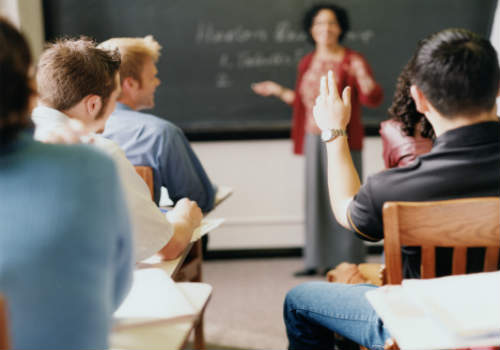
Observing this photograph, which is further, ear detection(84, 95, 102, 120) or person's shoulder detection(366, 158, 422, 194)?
ear detection(84, 95, 102, 120)

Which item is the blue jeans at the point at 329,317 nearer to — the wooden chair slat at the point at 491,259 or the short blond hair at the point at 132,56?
the wooden chair slat at the point at 491,259

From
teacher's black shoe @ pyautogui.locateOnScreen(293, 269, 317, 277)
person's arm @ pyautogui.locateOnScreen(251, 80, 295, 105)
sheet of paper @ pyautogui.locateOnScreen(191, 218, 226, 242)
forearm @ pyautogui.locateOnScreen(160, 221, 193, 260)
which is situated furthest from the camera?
person's arm @ pyautogui.locateOnScreen(251, 80, 295, 105)

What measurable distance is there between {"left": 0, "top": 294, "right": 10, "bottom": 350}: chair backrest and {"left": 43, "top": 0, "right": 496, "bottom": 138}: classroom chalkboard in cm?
260

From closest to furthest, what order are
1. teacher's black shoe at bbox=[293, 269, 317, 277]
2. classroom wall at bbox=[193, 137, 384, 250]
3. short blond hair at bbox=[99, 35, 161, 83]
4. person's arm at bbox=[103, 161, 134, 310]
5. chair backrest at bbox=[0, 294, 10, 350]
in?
chair backrest at bbox=[0, 294, 10, 350] < person's arm at bbox=[103, 161, 134, 310] < short blond hair at bbox=[99, 35, 161, 83] < teacher's black shoe at bbox=[293, 269, 317, 277] < classroom wall at bbox=[193, 137, 384, 250]

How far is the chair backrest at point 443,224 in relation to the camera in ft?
2.97

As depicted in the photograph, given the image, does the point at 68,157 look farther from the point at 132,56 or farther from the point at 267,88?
the point at 267,88

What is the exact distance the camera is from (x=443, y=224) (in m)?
0.92

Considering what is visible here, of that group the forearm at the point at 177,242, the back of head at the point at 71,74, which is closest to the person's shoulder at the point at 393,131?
the forearm at the point at 177,242

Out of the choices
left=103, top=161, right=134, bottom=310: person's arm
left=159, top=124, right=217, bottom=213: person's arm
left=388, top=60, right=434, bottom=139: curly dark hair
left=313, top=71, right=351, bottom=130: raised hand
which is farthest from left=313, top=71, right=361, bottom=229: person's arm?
left=159, top=124, right=217, bottom=213: person's arm

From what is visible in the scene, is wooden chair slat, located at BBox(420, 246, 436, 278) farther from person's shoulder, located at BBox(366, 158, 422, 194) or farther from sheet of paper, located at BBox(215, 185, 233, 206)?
sheet of paper, located at BBox(215, 185, 233, 206)

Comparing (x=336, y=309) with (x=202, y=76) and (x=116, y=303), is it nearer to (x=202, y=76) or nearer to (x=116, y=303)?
(x=116, y=303)

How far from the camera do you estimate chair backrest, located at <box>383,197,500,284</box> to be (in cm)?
91

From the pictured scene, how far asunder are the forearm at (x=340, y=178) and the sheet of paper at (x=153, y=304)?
1.41 ft

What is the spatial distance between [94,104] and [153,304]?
1.92ft
